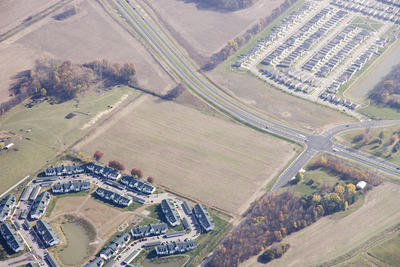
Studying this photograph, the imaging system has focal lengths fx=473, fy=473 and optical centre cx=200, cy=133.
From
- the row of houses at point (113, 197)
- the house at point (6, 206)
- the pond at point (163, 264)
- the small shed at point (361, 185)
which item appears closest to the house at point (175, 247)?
the pond at point (163, 264)

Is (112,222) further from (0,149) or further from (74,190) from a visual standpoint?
(0,149)

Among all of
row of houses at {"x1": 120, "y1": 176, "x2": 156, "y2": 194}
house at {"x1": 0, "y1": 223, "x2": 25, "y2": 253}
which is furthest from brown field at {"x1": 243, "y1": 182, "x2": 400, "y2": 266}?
house at {"x1": 0, "y1": 223, "x2": 25, "y2": 253}

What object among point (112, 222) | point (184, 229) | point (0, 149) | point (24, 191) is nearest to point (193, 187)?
point (184, 229)

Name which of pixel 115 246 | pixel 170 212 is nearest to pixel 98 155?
pixel 170 212

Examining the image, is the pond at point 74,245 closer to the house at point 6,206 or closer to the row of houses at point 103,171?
the house at point 6,206

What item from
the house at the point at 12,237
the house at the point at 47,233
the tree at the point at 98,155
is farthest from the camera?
the tree at the point at 98,155

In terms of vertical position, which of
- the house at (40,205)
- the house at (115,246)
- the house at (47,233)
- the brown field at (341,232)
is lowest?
the brown field at (341,232)

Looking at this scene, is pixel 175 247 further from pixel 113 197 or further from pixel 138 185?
pixel 138 185
